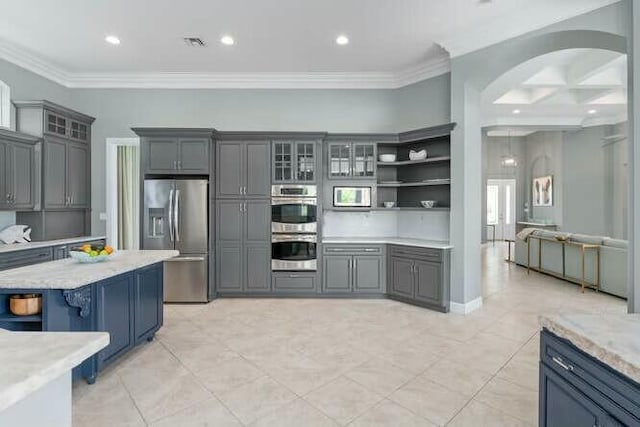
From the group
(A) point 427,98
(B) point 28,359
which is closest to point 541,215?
(A) point 427,98

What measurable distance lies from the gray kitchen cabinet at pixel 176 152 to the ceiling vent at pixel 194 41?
Result: 3.65 feet

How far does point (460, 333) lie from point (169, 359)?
2974mm

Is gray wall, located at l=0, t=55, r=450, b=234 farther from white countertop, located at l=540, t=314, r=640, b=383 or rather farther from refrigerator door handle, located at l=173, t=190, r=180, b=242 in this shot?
white countertop, located at l=540, t=314, r=640, b=383

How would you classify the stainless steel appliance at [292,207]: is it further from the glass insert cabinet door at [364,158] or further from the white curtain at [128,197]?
the white curtain at [128,197]

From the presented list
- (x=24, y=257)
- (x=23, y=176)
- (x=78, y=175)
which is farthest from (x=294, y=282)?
(x=23, y=176)

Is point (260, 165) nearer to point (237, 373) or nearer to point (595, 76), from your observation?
point (237, 373)

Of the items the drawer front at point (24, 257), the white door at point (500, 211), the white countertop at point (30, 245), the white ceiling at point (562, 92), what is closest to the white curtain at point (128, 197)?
the white countertop at point (30, 245)

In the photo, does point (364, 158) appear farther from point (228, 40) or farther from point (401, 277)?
point (228, 40)

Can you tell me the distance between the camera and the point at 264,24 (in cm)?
388

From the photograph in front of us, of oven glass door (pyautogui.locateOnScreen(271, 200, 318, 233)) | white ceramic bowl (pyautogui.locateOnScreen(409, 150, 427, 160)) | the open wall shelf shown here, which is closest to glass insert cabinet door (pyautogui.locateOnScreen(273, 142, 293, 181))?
oven glass door (pyautogui.locateOnScreen(271, 200, 318, 233))

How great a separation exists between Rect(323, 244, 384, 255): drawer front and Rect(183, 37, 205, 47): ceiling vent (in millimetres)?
3223

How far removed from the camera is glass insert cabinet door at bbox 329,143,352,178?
507 centimetres

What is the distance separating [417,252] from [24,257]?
4.85 meters

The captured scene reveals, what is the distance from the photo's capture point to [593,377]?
1.35m
